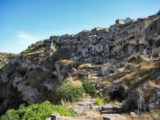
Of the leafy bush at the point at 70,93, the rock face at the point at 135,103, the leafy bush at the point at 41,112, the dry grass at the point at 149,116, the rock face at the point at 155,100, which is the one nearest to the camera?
the dry grass at the point at 149,116

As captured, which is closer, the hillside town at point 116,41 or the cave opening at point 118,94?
the cave opening at point 118,94

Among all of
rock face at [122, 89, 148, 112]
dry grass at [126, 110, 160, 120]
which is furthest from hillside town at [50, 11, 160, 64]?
dry grass at [126, 110, 160, 120]

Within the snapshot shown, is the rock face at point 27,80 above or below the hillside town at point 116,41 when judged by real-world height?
below

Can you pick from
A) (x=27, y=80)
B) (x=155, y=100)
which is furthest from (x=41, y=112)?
(x=27, y=80)

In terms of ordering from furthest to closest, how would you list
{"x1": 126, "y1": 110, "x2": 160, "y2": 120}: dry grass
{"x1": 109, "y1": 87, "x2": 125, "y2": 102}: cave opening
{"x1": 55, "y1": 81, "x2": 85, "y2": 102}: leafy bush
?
{"x1": 55, "y1": 81, "x2": 85, "y2": 102}: leafy bush < {"x1": 109, "y1": 87, "x2": 125, "y2": 102}: cave opening < {"x1": 126, "y1": 110, "x2": 160, "y2": 120}: dry grass

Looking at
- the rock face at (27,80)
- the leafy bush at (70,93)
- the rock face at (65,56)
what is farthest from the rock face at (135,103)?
the rock face at (27,80)

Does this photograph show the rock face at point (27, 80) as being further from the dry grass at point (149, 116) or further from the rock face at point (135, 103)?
the dry grass at point (149, 116)

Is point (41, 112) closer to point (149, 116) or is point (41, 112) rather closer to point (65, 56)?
point (149, 116)

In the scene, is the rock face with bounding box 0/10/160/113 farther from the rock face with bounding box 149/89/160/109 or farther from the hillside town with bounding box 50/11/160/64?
the rock face with bounding box 149/89/160/109

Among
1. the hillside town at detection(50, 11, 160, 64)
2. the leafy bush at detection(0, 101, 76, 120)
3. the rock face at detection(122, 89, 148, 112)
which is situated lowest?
the leafy bush at detection(0, 101, 76, 120)

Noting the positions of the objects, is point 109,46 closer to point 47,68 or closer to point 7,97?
point 47,68

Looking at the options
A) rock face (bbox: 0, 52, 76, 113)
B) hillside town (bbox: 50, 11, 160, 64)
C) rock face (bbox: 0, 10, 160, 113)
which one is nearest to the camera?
hillside town (bbox: 50, 11, 160, 64)

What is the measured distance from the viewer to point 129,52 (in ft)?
246

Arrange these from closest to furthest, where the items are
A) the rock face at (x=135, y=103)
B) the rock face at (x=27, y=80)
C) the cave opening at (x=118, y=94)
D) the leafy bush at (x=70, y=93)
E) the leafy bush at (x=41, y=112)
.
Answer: the rock face at (x=135, y=103), the leafy bush at (x=41, y=112), the cave opening at (x=118, y=94), the leafy bush at (x=70, y=93), the rock face at (x=27, y=80)
